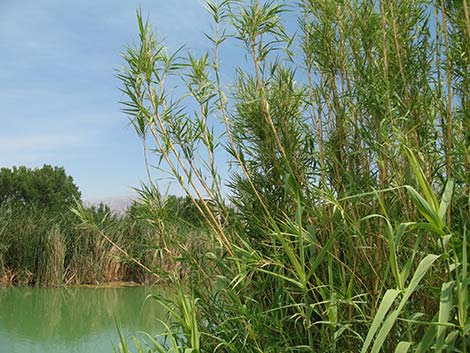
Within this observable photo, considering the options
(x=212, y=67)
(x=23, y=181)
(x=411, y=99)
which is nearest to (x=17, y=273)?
(x=212, y=67)

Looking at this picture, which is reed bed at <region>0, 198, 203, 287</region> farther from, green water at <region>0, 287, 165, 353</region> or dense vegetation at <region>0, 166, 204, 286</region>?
green water at <region>0, 287, 165, 353</region>

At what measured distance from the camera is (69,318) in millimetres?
7297

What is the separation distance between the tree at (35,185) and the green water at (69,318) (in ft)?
45.3

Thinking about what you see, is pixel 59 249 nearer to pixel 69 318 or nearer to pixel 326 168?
pixel 69 318

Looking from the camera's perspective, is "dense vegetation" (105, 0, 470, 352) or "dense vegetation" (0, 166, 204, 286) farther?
"dense vegetation" (0, 166, 204, 286)

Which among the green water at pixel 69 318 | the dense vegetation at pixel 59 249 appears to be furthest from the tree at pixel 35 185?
the green water at pixel 69 318

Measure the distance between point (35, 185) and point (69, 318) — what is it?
57.2 ft

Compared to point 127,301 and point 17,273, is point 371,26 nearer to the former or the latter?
point 127,301

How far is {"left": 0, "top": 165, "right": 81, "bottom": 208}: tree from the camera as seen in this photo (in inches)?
906

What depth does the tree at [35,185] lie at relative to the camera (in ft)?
75.5

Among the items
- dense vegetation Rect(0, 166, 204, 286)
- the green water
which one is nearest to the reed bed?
dense vegetation Rect(0, 166, 204, 286)

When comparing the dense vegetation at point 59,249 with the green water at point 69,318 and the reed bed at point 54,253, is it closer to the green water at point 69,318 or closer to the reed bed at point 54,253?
the reed bed at point 54,253

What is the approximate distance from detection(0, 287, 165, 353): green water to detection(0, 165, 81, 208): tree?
13.8m

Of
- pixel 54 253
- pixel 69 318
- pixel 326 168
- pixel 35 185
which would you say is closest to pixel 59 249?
pixel 54 253
